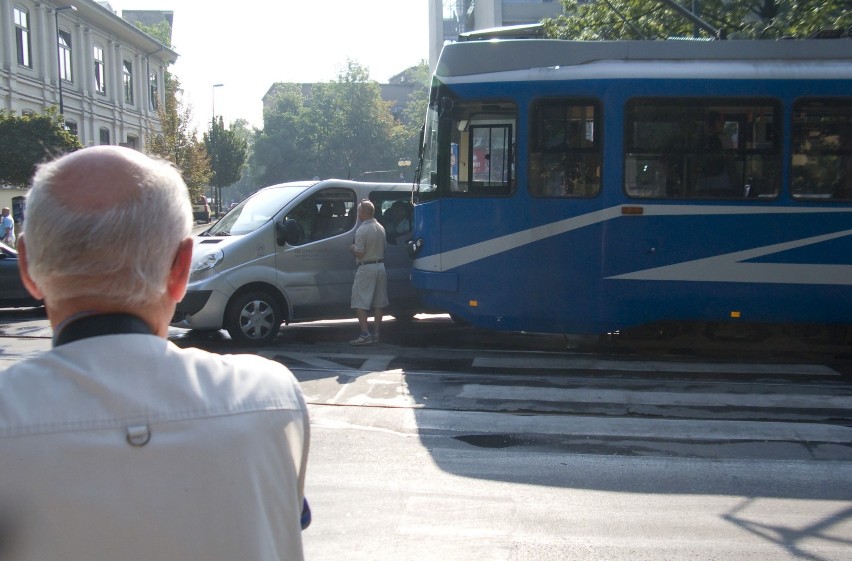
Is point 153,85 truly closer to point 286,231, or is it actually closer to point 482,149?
point 286,231

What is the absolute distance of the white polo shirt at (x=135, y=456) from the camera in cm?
135

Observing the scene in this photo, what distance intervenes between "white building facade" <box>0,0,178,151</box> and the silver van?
20701mm

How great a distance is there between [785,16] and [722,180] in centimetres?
724

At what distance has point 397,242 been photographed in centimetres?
1184

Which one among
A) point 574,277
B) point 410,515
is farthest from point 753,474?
point 574,277

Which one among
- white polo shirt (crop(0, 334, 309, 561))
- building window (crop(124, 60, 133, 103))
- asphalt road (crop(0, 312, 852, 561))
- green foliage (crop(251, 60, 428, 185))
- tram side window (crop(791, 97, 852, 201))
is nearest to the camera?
white polo shirt (crop(0, 334, 309, 561))

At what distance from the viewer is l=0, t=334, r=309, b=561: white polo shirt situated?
4.42ft

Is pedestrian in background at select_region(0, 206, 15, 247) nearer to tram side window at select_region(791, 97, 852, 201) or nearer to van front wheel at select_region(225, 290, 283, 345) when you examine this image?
van front wheel at select_region(225, 290, 283, 345)

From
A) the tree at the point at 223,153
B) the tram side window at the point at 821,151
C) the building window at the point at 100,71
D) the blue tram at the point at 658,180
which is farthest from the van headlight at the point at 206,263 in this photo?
the tree at the point at 223,153

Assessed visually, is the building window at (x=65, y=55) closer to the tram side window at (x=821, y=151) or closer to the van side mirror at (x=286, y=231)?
the van side mirror at (x=286, y=231)

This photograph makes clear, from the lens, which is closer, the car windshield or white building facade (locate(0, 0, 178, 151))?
the car windshield

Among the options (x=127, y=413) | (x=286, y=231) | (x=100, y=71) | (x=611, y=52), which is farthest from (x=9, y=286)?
(x=100, y=71)

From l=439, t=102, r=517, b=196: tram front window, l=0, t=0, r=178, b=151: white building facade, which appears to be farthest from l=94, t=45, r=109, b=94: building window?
l=439, t=102, r=517, b=196: tram front window

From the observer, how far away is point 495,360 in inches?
387
